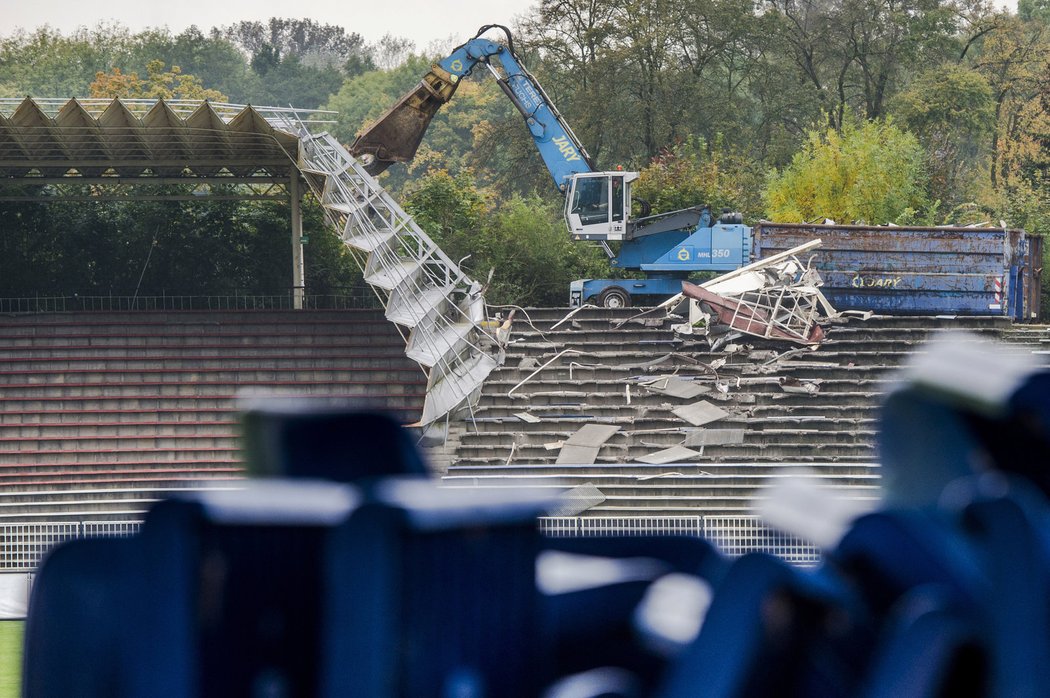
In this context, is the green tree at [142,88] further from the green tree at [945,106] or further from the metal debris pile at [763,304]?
the metal debris pile at [763,304]

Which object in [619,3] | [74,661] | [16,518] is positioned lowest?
[16,518]

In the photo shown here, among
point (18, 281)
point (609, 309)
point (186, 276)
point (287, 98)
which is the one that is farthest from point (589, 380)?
point (287, 98)

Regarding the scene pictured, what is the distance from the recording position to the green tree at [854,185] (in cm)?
3294

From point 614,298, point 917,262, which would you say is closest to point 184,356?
point 614,298

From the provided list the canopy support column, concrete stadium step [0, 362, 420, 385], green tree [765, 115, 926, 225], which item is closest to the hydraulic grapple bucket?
the canopy support column

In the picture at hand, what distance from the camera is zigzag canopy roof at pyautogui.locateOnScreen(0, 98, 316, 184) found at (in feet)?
74.7

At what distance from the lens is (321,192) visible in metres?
25.8

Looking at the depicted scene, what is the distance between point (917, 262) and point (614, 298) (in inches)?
256

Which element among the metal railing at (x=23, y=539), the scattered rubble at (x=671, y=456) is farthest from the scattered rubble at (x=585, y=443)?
the metal railing at (x=23, y=539)

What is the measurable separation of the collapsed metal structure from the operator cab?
3135mm

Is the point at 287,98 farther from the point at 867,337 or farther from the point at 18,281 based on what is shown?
the point at 867,337

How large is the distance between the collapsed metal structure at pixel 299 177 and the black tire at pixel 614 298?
125 inches

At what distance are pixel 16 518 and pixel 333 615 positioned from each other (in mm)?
16474

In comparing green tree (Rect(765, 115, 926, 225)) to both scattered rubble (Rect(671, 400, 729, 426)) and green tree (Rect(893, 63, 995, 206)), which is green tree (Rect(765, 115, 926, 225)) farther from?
scattered rubble (Rect(671, 400, 729, 426))
